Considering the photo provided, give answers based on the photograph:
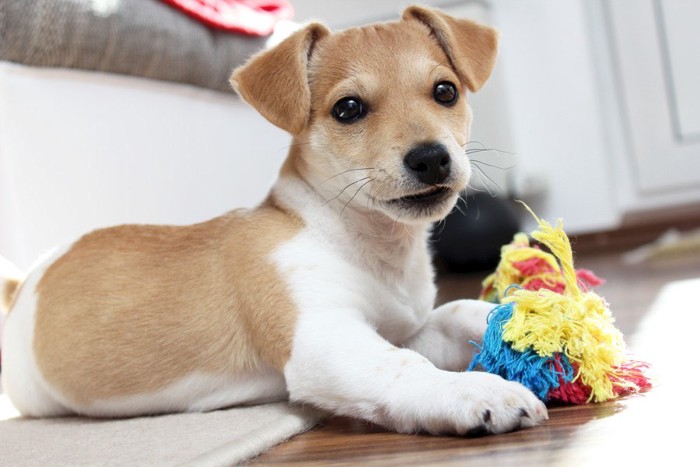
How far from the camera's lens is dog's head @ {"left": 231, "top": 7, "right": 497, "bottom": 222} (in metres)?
1.54

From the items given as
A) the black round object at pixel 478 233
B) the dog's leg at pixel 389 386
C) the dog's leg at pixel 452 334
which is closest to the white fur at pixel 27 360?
the dog's leg at pixel 389 386

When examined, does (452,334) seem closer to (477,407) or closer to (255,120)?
(477,407)

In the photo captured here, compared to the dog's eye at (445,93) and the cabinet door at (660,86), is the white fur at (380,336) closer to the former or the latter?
the dog's eye at (445,93)

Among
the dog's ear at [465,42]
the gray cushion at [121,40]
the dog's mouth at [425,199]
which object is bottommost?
the dog's mouth at [425,199]

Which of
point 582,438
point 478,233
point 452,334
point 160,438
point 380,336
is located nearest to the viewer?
point 582,438

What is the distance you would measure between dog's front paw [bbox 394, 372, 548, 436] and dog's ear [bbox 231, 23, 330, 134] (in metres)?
0.68

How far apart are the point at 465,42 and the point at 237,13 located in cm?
133

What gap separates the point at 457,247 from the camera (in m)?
4.39

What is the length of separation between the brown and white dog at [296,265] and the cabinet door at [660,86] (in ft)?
10.3

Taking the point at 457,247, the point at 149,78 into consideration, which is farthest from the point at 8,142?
the point at 457,247

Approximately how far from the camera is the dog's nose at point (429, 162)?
4.91 feet

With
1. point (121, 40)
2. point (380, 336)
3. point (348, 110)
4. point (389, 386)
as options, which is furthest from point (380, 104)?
point (121, 40)

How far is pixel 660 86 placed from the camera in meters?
4.75

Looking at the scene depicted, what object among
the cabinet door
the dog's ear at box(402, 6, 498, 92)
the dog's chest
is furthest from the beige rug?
the cabinet door
